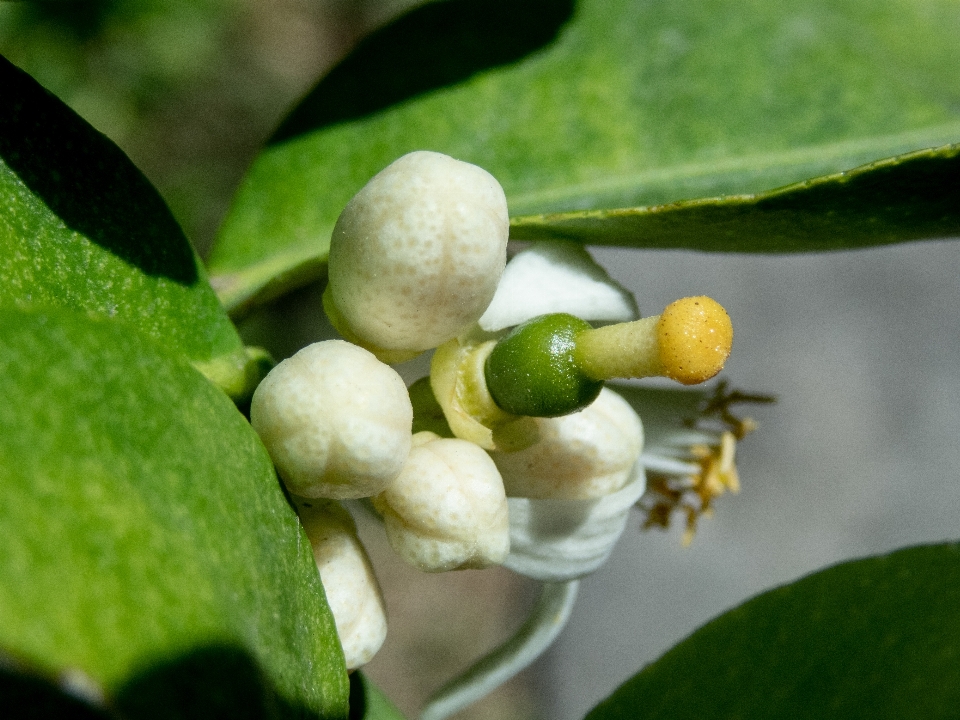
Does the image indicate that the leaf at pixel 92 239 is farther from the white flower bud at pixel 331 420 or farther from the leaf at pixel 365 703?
the leaf at pixel 365 703

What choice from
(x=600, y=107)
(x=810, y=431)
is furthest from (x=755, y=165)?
(x=810, y=431)

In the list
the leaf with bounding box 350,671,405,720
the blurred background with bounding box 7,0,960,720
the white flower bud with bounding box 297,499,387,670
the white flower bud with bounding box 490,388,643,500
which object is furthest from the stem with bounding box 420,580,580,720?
the blurred background with bounding box 7,0,960,720

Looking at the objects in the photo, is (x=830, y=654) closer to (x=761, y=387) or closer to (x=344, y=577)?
(x=344, y=577)

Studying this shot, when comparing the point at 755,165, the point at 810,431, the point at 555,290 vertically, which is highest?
the point at 555,290

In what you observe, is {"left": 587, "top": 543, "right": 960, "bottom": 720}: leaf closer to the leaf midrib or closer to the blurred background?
the leaf midrib

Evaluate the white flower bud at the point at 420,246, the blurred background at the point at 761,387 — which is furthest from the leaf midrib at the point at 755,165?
the blurred background at the point at 761,387

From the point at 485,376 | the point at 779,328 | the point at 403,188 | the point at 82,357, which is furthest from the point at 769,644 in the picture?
the point at 779,328
